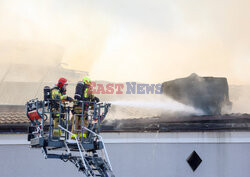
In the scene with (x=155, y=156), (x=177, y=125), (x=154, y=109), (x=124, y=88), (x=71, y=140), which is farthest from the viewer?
(x=124, y=88)

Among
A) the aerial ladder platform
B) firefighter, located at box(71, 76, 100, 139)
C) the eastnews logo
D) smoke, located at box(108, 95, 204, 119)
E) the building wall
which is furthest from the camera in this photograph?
the eastnews logo

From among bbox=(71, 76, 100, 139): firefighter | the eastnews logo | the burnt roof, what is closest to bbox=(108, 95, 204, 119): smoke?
the burnt roof

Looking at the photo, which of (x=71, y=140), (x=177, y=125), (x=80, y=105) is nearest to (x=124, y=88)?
(x=177, y=125)

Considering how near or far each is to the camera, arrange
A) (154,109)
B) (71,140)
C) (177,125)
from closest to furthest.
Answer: (71,140) < (177,125) < (154,109)

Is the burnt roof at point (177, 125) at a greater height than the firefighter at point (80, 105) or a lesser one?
lesser

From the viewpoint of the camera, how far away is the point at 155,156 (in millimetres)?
11250

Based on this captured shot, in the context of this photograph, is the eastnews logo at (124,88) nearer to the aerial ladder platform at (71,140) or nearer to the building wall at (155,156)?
the building wall at (155,156)

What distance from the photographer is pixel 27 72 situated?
19859 mm

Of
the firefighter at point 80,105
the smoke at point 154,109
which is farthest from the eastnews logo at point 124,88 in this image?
the firefighter at point 80,105

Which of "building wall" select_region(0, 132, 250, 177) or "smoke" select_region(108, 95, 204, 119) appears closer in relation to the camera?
"building wall" select_region(0, 132, 250, 177)

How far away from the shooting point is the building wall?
11156 millimetres

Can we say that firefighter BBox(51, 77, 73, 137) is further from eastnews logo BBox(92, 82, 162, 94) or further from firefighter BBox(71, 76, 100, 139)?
eastnews logo BBox(92, 82, 162, 94)

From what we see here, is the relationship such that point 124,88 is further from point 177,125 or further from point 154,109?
point 177,125

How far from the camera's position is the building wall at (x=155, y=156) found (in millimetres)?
11156
